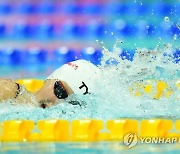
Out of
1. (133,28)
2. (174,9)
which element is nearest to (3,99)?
(133,28)

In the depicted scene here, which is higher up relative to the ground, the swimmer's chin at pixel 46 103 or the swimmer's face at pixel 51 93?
the swimmer's face at pixel 51 93

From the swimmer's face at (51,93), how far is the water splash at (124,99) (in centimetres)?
6

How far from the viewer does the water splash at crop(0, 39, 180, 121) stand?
3.36 meters

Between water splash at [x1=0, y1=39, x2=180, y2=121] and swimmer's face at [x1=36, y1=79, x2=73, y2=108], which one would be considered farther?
swimmer's face at [x1=36, y1=79, x2=73, y2=108]

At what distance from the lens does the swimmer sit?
11.2 ft

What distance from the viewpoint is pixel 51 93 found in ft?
11.4

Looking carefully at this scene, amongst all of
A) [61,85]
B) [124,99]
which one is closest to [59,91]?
[61,85]

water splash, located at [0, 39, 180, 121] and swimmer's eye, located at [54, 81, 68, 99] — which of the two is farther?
swimmer's eye, located at [54, 81, 68, 99]

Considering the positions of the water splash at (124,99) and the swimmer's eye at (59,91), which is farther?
the swimmer's eye at (59,91)

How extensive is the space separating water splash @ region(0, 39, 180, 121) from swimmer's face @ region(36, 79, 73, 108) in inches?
2.3

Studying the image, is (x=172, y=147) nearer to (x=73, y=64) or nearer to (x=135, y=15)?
(x=73, y=64)

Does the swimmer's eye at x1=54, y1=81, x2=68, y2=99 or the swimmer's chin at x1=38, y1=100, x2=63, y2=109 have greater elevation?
the swimmer's eye at x1=54, y1=81, x2=68, y2=99

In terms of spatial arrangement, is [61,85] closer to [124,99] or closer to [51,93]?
[51,93]

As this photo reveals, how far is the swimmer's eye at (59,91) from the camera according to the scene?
3465mm
